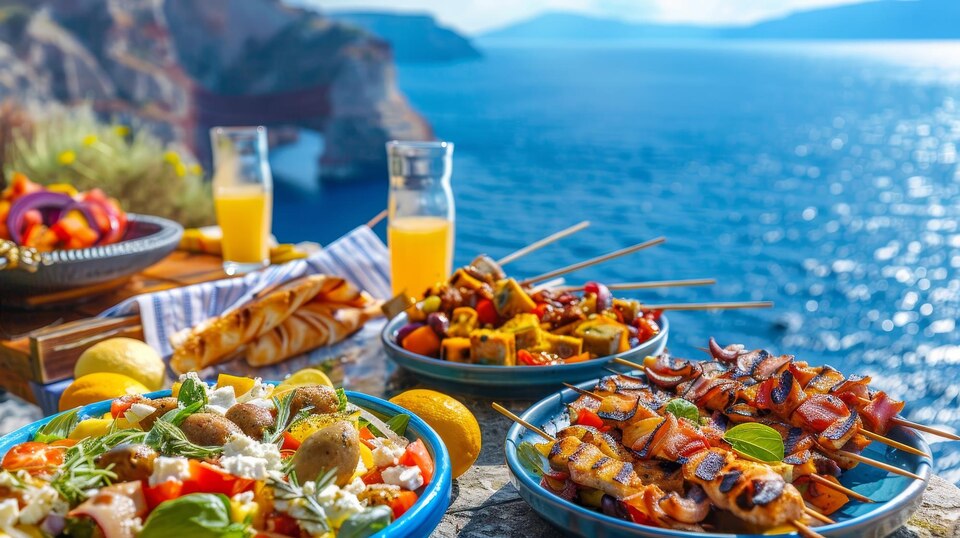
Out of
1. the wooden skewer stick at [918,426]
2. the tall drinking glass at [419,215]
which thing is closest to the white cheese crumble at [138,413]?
the wooden skewer stick at [918,426]

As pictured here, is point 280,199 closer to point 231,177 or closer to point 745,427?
point 231,177

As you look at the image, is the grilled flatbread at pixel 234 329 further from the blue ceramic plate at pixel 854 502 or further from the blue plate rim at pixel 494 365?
the blue ceramic plate at pixel 854 502

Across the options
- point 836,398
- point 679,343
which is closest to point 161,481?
point 836,398

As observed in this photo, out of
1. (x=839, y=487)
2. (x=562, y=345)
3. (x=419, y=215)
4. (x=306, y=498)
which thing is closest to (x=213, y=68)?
(x=419, y=215)

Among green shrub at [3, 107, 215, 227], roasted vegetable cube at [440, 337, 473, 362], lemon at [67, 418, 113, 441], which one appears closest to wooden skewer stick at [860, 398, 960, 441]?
roasted vegetable cube at [440, 337, 473, 362]

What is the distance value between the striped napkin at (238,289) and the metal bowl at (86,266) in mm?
230

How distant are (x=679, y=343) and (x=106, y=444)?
64.7 ft

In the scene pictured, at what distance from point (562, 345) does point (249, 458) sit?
3.94 feet

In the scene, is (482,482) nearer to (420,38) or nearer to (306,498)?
(306,498)

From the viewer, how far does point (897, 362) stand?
62.2 feet

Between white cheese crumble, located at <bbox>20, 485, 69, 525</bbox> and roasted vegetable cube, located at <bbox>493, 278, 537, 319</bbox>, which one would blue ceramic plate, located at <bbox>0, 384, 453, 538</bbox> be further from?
roasted vegetable cube, located at <bbox>493, 278, 537, 319</bbox>

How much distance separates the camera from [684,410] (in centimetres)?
172

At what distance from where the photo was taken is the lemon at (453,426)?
1.83m

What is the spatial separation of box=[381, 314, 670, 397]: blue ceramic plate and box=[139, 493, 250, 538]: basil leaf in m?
1.09
